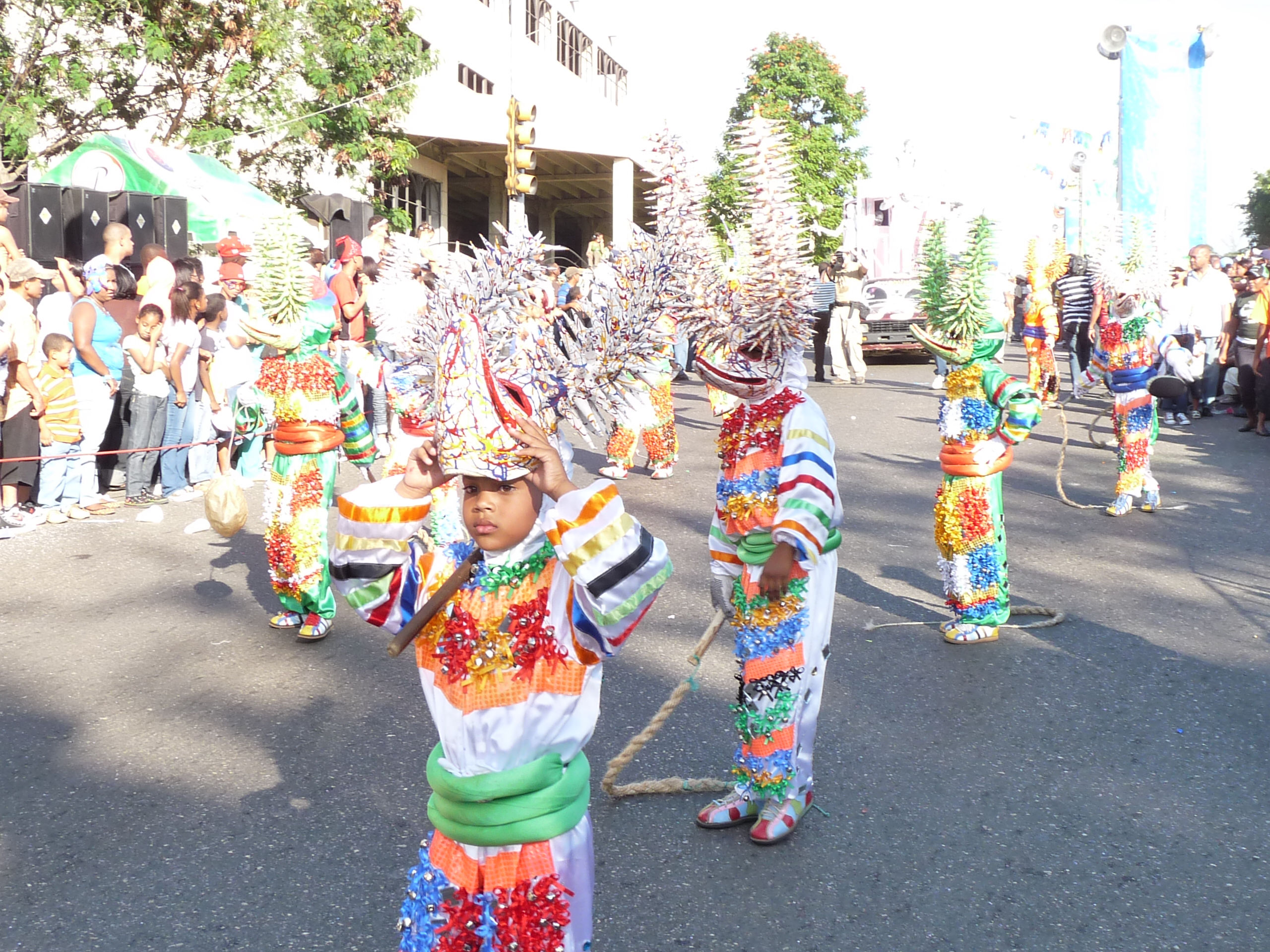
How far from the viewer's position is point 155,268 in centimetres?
1077

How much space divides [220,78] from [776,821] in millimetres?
17044

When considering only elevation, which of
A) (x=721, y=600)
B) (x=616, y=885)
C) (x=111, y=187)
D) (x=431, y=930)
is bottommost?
(x=616, y=885)

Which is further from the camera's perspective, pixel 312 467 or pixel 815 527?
pixel 312 467

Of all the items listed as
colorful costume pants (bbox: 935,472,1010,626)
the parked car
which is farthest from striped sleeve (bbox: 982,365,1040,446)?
the parked car

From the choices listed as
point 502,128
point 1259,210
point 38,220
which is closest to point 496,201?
point 502,128

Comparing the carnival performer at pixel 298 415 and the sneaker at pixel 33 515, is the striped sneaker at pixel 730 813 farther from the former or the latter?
the sneaker at pixel 33 515

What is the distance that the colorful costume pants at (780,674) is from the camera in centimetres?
403

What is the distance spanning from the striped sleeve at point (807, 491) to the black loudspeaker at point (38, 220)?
9839 mm

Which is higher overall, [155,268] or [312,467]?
[155,268]

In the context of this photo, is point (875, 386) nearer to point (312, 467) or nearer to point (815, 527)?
point (312, 467)

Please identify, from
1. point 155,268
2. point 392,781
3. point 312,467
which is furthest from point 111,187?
point 392,781

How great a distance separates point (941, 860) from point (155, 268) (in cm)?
925

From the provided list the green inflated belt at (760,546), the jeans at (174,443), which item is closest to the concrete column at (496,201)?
the jeans at (174,443)

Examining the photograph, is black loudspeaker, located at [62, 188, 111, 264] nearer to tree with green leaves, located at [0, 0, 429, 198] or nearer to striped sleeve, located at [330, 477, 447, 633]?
tree with green leaves, located at [0, 0, 429, 198]
